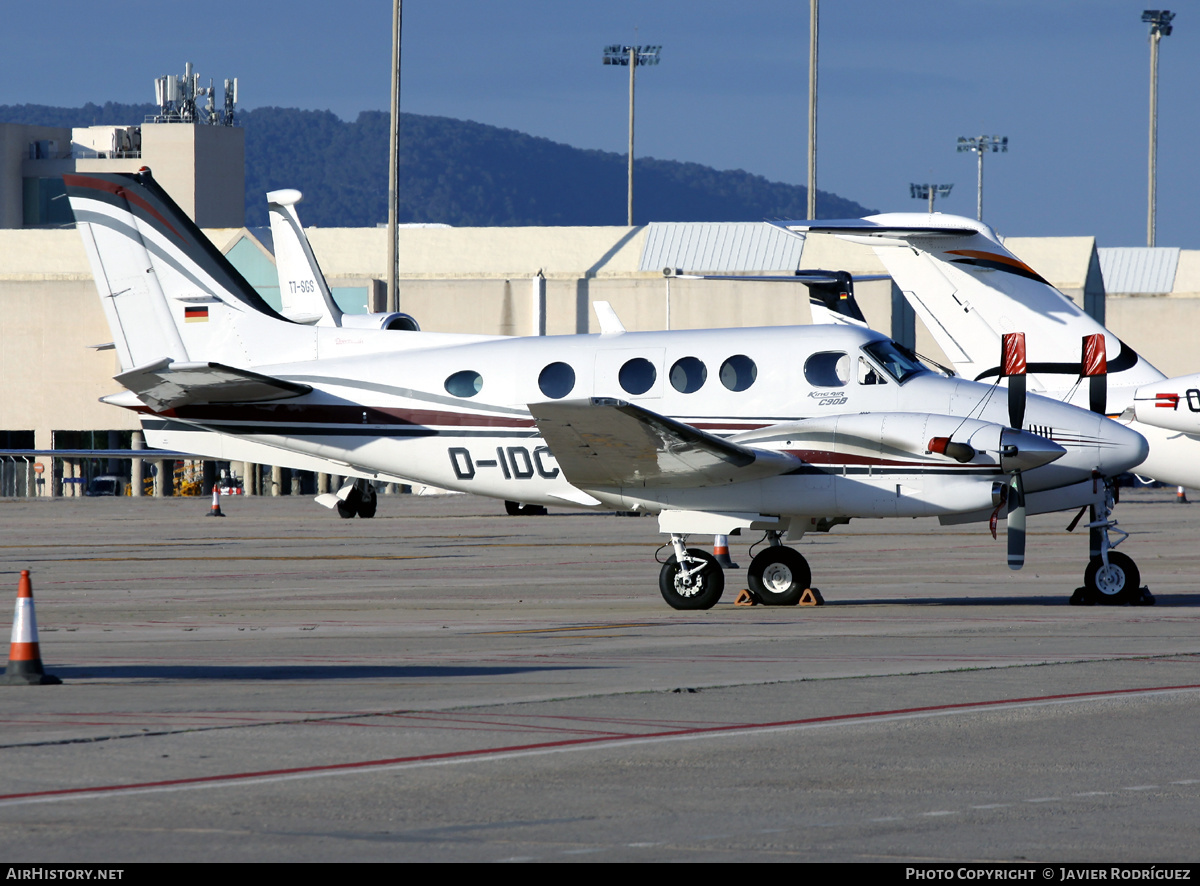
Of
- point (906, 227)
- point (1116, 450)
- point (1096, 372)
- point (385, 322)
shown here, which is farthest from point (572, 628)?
point (385, 322)

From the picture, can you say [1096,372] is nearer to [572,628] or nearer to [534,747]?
[572,628]

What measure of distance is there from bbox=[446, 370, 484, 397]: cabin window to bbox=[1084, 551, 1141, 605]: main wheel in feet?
25.1

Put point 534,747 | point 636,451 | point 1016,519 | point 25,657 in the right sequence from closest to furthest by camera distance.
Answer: point 534,747, point 25,657, point 1016,519, point 636,451

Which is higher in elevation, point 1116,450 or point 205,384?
point 205,384

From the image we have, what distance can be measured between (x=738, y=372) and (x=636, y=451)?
6.41 feet

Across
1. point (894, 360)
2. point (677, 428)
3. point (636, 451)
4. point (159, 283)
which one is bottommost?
point (636, 451)

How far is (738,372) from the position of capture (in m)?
18.4

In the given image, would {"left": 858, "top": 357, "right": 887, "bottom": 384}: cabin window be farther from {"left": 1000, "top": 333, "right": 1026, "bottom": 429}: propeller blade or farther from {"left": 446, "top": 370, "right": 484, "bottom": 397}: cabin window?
{"left": 446, "top": 370, "right": 484, "bottom": 397}: cabin window

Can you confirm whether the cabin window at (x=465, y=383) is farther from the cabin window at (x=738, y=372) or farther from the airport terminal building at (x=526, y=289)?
the airport terminal building at (x=526, y=289)

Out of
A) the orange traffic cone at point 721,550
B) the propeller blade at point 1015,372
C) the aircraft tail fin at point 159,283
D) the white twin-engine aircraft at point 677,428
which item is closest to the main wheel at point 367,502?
the aircraft tail fin at point 159,283

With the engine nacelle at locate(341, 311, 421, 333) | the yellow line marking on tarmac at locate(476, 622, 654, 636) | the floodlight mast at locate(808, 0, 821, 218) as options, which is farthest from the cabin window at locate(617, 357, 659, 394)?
the floodlight mast at locate(808, 0, 821, 218)

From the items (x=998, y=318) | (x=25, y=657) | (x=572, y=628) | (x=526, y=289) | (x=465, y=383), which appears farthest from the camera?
(x=526, y=289)

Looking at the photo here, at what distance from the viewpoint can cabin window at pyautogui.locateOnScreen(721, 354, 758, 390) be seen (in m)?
18.3

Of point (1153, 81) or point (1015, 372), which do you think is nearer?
point (1015, 372)
